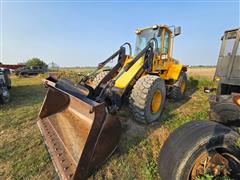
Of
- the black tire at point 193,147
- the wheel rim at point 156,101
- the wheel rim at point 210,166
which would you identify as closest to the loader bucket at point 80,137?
the black tire at point 193,147

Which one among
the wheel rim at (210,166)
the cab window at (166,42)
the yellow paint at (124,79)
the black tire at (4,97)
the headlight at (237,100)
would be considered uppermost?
the cab window at (166,42)

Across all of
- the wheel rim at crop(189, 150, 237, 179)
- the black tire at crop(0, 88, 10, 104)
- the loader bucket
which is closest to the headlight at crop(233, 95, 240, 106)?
the wheel rim at crop(189, 150, 237, 179)

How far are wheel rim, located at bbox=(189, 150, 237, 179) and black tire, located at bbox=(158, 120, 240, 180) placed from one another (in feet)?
0.15

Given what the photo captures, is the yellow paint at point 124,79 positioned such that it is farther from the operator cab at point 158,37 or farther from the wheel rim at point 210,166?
the wheel rim at point 210,166

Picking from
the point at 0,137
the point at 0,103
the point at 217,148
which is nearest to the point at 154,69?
the point at 217,148

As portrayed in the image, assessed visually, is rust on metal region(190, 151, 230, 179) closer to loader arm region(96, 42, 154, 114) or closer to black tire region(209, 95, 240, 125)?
black tire region(209, 95, 240, 125)

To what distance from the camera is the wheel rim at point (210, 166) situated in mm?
1336

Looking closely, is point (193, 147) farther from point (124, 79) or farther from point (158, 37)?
point (158, 37)

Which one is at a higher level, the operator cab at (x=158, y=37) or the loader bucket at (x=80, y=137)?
the operator cab at (x=158, y=37)

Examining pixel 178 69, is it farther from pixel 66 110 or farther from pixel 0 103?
pixel 0 103

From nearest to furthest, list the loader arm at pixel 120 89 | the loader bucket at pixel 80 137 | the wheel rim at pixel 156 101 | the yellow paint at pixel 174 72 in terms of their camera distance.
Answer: the loader bucket at pixel 80 137
the loader arm at pixel 120 89
the wheel rim at pixel 156 101
the yellow paint at pixel 174 72

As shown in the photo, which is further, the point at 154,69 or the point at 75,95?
the point at 154,69

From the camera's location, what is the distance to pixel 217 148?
1.44m

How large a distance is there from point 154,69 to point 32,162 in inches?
146
